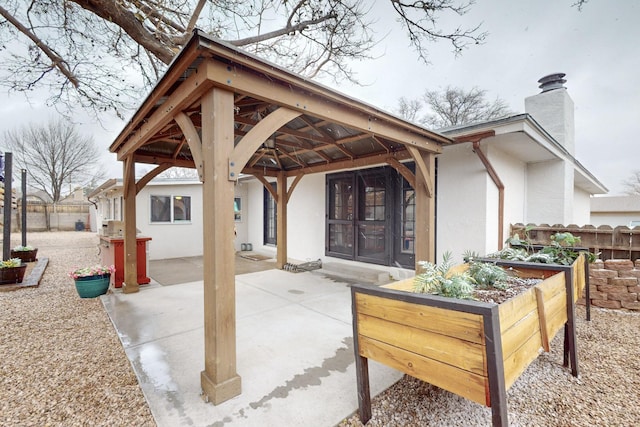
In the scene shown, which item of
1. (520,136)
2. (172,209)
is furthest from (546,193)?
(172,209)

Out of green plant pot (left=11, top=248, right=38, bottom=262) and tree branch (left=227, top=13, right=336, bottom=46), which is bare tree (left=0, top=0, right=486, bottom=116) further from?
green plant pot (left=11, top=248, right=38, bottom=262)

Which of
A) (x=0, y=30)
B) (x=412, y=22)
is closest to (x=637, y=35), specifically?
(x=412, y=22)

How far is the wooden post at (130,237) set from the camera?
14.4 ft

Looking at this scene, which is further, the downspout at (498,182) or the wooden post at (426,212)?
the downspout at (498,182)

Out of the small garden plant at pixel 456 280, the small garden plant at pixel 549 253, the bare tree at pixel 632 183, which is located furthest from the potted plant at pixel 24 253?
the bare tree at pixel 632 183

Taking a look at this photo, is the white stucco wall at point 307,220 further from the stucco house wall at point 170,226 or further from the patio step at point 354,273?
the stucco house wall at point 170,226

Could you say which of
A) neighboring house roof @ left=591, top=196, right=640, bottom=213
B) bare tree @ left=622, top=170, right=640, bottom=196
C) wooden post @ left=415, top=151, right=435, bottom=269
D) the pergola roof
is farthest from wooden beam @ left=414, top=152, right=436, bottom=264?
bare tree @ left=622, top=170, right=640, bottom=196

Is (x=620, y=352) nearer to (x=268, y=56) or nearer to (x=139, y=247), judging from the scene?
(x=139, y=247)

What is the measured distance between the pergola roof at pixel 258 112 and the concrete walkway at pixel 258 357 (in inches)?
62.1

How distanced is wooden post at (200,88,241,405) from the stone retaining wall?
4.66 metres

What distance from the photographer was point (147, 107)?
9.02ft

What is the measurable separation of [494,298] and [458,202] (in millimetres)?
3018

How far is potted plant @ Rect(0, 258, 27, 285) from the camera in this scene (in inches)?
185

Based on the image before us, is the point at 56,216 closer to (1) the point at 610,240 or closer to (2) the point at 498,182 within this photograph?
(2) the point at 498,182
